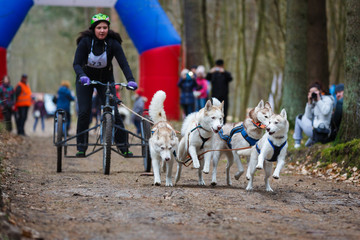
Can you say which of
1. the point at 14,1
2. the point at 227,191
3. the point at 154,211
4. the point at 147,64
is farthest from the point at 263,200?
the point at 147,64

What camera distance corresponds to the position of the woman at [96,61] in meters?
9.29

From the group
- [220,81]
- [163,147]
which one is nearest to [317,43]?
[220,81]

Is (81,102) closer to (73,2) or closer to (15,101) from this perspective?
(73,2)

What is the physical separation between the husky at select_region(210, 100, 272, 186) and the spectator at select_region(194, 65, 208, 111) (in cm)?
920

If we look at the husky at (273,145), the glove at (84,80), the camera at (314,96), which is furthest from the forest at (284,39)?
the glove at (84,80)

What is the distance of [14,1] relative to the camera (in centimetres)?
1678

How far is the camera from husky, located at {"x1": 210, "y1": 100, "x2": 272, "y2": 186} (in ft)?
27.3

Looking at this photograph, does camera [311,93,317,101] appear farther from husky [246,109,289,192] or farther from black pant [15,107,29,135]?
black pant [15,107,29,135]

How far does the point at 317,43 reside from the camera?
17.3 meters

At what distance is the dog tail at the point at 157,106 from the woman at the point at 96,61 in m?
0.43

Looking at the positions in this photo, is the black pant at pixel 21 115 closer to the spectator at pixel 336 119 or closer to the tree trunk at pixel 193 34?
the tree trunk at pixel 193 34

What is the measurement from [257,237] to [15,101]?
1599cm

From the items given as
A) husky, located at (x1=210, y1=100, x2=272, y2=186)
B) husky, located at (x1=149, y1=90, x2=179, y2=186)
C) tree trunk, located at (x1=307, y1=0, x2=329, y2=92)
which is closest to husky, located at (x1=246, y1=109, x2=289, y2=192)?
husky, located at (x1=210, y1=100, x2=272, y2=186)

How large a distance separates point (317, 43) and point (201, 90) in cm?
381
